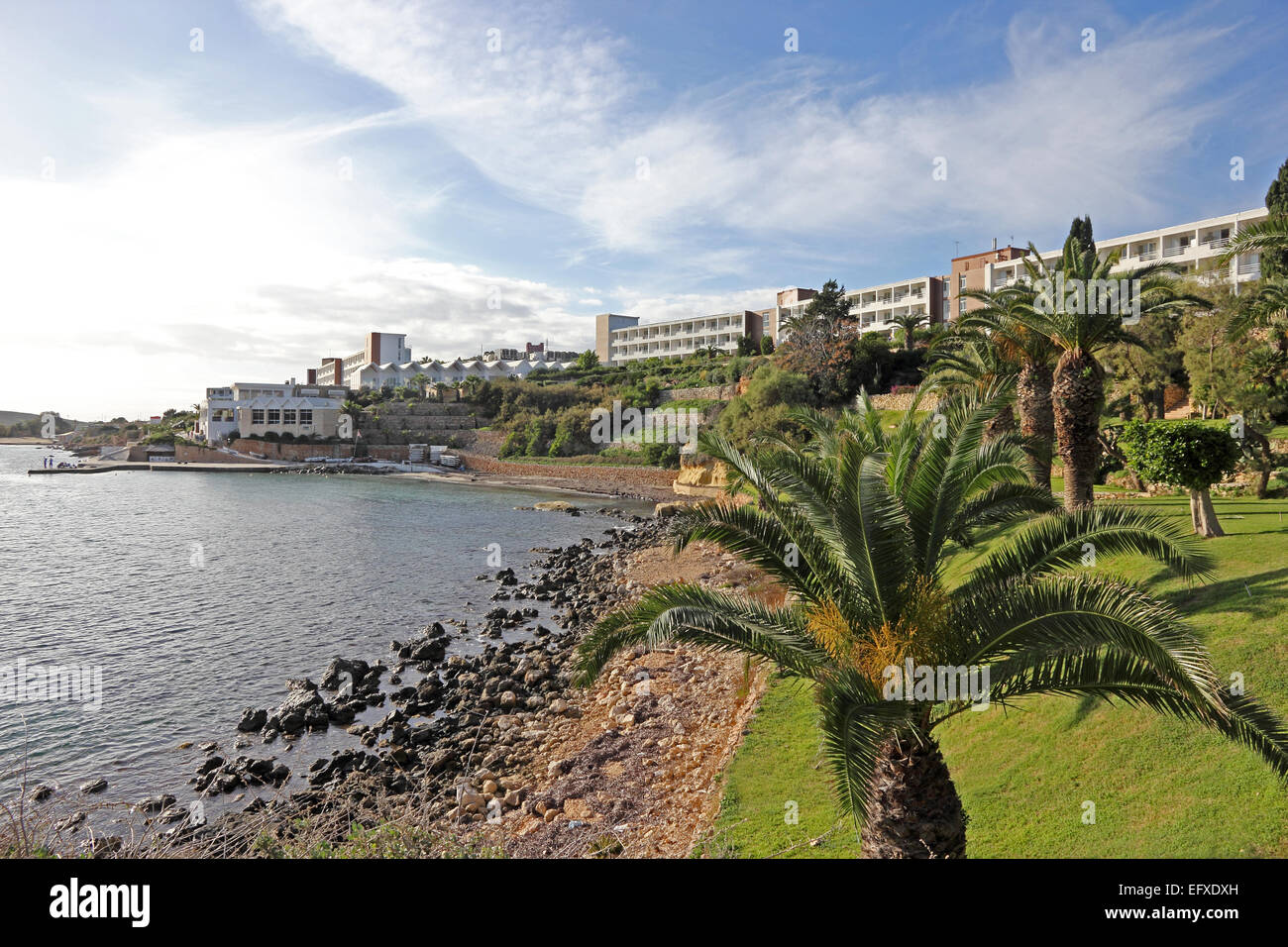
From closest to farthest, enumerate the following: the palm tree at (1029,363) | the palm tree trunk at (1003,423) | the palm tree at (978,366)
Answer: the palm tree at (1029,363) → the palm tree at (978,366) → the palm tree trunk at (1003,423)

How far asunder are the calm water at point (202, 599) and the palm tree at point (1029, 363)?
17.3 m

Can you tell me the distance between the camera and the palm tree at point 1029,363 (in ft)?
63.1

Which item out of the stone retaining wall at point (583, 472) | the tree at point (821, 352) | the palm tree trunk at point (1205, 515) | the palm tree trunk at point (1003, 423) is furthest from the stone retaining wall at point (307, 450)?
the palm tree trunk at point (1205, 515)

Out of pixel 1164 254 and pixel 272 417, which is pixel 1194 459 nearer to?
pixel 1164 254

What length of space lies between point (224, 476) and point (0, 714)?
76163 mm

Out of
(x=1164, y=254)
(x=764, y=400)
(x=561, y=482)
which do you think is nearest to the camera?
(x=764, y=400)

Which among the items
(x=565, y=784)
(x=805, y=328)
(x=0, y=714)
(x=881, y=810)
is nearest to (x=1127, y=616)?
(x=881, y=810)

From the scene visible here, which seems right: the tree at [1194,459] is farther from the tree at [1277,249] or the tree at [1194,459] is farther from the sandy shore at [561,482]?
the sandy shore at [561,482]

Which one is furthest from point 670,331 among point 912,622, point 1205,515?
point 912,622

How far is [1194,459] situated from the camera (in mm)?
13750

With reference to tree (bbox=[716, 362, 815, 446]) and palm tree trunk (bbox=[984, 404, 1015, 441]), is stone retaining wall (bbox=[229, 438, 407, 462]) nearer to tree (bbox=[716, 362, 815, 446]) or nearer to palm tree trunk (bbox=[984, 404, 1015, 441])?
tree (bbox=[716, 362, 815, 446])

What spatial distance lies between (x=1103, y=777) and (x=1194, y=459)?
329 inches

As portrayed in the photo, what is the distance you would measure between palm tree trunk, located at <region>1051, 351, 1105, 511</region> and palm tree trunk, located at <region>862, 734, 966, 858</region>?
38.9 feet
